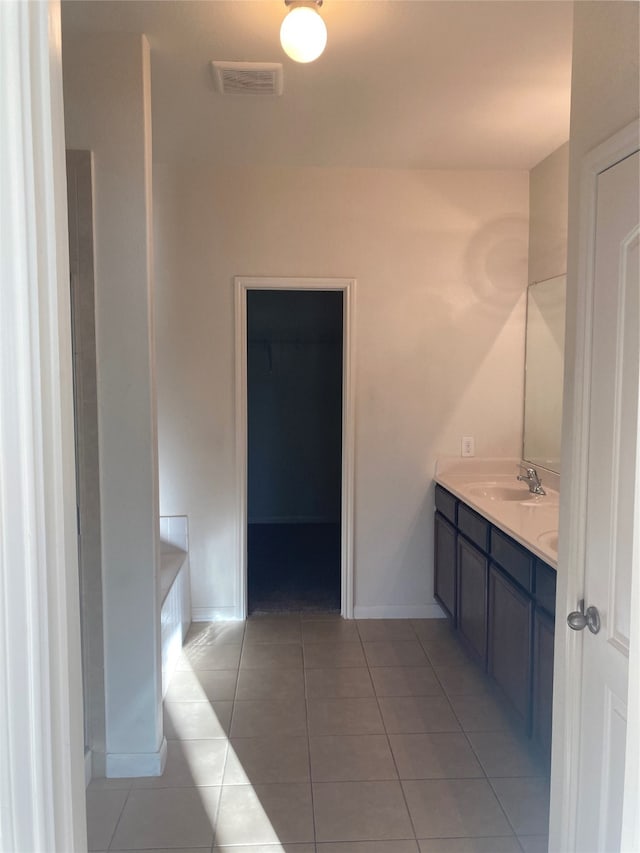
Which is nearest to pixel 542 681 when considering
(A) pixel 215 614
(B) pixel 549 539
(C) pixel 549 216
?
(B) pixel 549 539

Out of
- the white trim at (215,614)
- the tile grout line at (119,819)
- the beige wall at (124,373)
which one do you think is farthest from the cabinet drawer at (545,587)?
the white trim at (215,614)

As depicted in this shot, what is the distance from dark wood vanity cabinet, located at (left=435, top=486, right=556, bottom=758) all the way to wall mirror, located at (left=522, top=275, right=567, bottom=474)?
2.00ft

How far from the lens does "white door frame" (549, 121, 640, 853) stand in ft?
5.01

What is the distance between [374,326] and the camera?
3.77m

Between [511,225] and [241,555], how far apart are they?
2591 millimetres

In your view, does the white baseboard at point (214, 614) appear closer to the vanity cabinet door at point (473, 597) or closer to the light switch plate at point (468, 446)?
the vanity cabinet door at point (473, 597)

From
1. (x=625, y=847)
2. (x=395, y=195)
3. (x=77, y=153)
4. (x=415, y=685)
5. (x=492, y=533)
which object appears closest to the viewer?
(x=625, y=847)

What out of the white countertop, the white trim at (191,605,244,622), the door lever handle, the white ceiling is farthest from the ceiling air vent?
the white trim at (191,605,244,622)

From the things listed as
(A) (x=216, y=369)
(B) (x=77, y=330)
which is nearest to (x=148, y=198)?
(B) (x=77, y=330)

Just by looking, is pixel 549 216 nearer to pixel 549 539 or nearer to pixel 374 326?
pixel 374 326

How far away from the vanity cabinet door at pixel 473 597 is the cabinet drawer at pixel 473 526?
0.14 ft

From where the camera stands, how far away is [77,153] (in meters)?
2.21

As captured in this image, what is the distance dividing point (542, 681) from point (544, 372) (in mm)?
1846

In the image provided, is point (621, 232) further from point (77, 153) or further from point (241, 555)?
point (241, 555)
